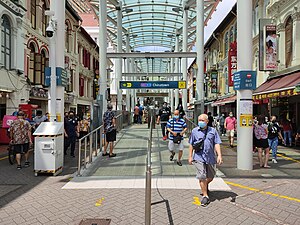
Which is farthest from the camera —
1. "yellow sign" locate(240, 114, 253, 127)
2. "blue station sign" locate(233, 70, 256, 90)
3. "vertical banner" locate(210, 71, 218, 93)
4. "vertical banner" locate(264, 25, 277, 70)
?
"vertical banner" locate(210, 71, 218, 93)

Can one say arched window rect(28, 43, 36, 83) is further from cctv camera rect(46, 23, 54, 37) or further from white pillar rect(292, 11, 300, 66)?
white pillar rect(292, 11, 300, 66)

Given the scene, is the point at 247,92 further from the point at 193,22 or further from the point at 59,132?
the point at 193,22

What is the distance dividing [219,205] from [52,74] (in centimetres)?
580

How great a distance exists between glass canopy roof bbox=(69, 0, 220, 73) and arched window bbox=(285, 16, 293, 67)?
812 centimetres

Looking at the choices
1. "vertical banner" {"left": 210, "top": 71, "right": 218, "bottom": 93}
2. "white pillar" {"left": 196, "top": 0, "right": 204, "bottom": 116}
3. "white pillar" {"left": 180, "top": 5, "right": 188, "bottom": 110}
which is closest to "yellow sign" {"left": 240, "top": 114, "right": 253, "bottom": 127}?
"white pillar" {"left": 196, "top": 0, "right": 204, "bottom": 116}

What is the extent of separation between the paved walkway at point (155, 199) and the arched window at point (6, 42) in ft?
28.1

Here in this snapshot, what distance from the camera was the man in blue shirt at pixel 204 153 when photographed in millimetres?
Answer: 5141

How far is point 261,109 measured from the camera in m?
19.1

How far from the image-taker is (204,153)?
518cm

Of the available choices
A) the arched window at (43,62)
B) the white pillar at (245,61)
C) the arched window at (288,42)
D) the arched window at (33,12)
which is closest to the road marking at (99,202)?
the white pillar at (245,61)

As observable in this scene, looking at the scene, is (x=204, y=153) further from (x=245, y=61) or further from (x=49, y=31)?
(x=49, y=31)

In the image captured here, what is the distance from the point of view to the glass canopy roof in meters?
23.1

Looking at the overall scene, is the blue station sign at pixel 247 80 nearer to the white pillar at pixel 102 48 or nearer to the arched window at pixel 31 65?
the white pillar at pixel 102 48

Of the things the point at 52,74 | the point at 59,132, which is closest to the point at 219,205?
the point at 59,132
